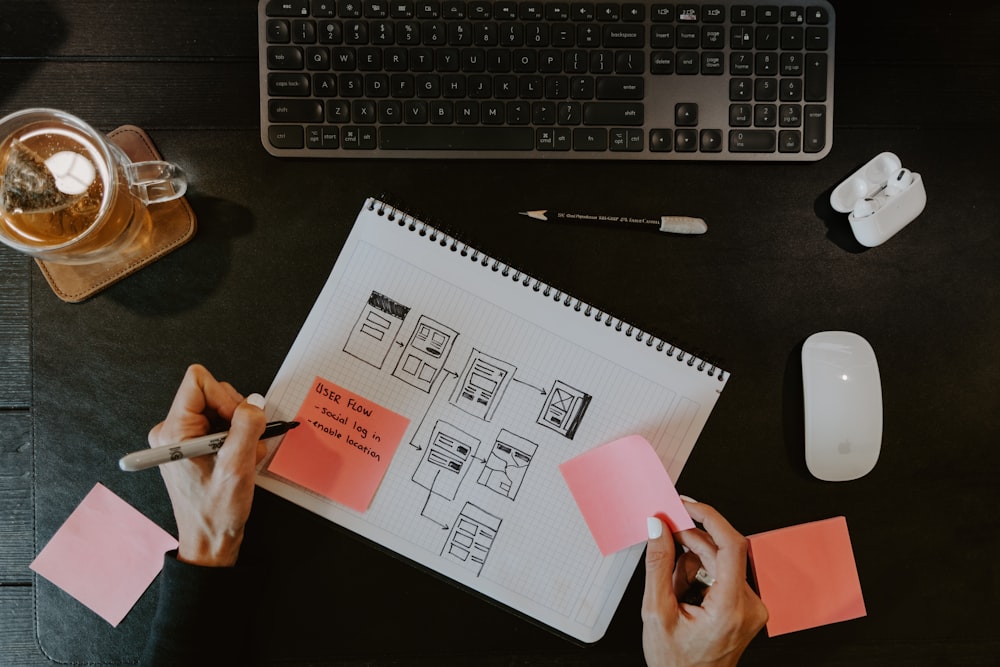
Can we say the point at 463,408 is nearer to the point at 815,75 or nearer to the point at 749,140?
the point at 749,140

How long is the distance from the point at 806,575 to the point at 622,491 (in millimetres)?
249

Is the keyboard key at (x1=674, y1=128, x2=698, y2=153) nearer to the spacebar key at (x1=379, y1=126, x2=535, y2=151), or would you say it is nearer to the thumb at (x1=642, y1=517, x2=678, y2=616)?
the spacebar key at (x1=379, y1=126, x2=535, y2=151)

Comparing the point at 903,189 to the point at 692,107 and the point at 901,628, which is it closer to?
the point at 692,107

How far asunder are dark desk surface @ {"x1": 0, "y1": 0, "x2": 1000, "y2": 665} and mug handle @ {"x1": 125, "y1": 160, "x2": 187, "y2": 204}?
44mm

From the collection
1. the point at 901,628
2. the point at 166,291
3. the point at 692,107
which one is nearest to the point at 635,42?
the point at 692,107

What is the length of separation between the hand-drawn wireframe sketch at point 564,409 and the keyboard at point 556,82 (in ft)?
0.88

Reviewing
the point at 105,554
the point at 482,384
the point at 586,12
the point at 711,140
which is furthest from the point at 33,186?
the point at 711,140

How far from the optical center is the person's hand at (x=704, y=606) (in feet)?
2.29

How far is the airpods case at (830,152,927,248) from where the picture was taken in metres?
0.72

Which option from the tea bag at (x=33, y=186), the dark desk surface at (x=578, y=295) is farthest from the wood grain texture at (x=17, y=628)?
the tea bag at (x=33, y=186)

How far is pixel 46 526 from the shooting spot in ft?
2.42

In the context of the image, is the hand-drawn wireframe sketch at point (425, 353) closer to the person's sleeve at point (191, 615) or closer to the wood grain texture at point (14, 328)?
the person's sleeve at point (191, 615)

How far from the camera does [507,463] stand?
29.6 inches

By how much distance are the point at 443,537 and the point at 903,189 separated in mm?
646
